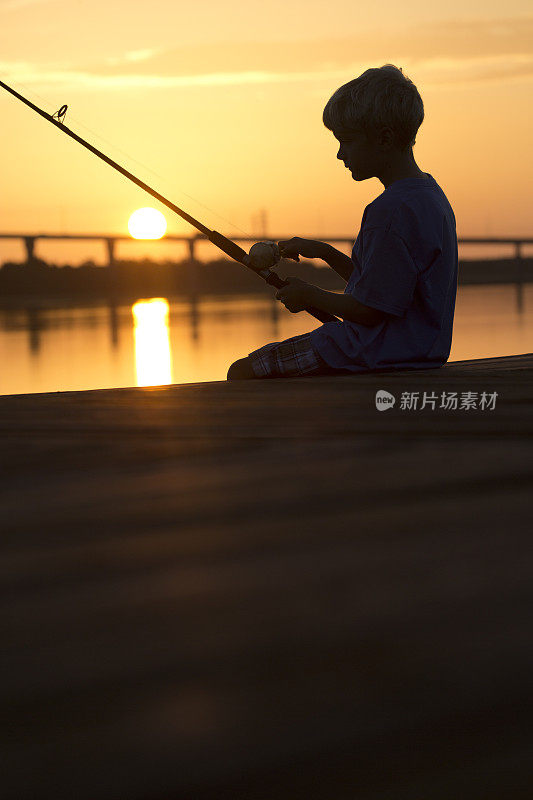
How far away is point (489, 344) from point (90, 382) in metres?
3.33

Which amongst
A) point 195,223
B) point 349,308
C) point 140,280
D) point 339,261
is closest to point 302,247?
point 339,261

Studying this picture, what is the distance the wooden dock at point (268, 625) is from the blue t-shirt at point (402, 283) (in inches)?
24.2

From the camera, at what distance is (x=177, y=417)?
3.94 feet

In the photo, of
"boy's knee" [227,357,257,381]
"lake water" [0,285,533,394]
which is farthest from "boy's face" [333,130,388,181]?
"lake water" [0,285,533,394]

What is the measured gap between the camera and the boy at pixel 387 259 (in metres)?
1.48

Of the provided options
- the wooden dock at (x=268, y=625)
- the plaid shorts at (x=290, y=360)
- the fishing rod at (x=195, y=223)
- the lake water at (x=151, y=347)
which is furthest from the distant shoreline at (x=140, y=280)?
the wooden dock at (x=268, y=625)

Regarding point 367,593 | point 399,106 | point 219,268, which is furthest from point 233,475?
point 219,268

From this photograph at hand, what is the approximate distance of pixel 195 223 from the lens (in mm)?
2268

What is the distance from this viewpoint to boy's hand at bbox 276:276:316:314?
1584 millimetres

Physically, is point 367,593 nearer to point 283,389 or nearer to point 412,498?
point 412,498

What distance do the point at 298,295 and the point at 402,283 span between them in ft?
0.74
